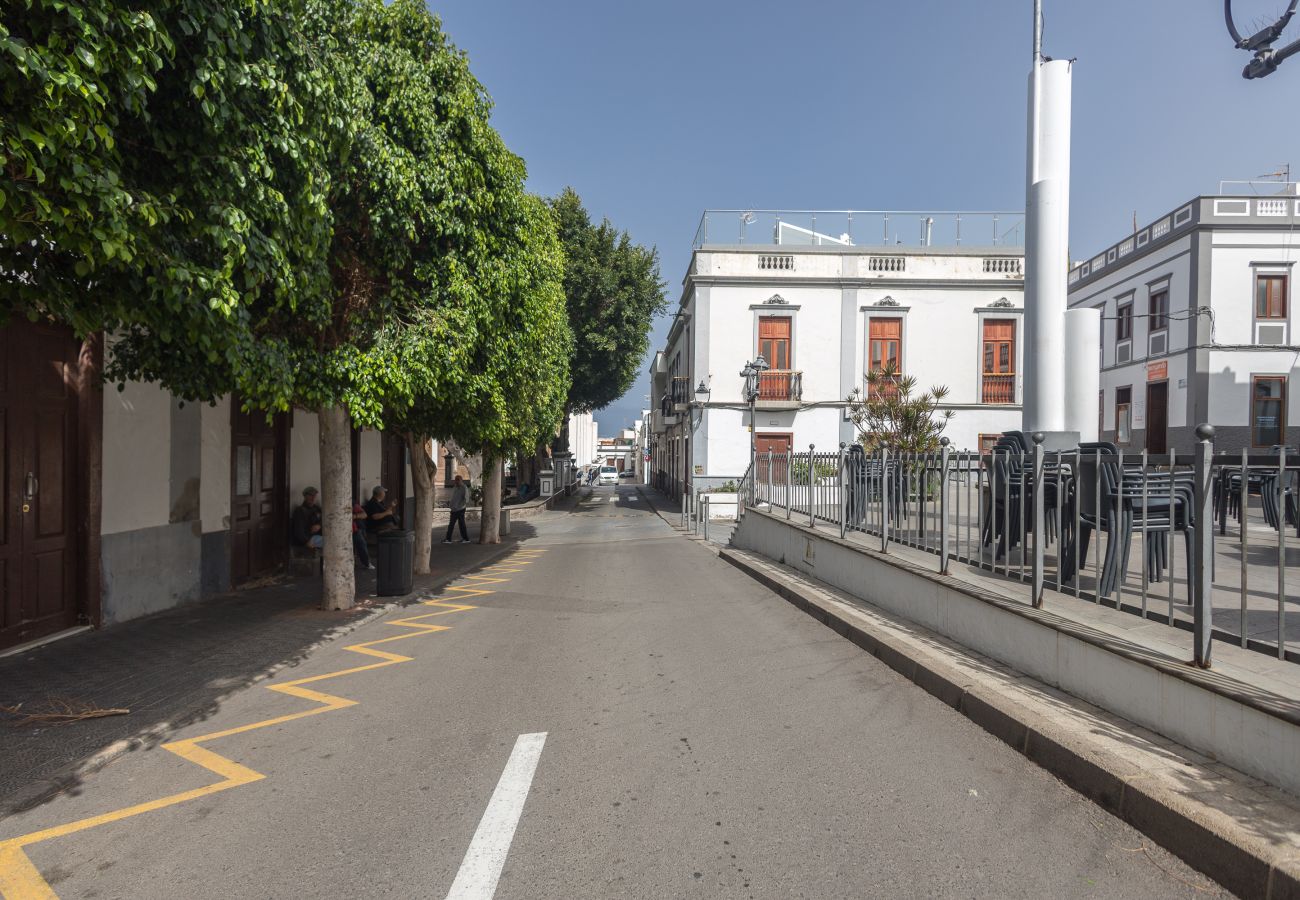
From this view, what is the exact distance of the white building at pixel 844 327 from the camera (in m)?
27.0

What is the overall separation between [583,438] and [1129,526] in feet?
323

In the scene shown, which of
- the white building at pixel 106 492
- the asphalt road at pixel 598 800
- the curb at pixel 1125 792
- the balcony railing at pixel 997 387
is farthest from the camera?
the balcony railing at pixel 997 387

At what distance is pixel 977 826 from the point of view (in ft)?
11.1

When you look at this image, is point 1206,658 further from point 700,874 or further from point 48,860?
point 48,860

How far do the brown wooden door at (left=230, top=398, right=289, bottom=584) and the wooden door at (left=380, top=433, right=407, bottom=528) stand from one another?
18.5 feet

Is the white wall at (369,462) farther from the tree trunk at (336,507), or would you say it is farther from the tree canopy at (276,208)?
the tree trunk at (336,507)

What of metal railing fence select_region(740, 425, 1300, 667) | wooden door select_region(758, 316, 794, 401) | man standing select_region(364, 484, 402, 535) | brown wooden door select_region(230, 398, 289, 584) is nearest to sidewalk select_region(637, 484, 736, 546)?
wooden door select_region(758, 316, 794, 401)

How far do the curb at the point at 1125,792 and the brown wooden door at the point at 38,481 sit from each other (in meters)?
7.93

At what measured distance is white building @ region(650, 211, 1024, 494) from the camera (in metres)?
27.0

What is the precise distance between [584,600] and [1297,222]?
26420 mm

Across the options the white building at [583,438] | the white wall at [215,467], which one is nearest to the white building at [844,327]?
the white wall at [215,467]

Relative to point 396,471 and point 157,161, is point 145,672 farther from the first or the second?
point 396,471

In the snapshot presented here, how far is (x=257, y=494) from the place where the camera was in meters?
11.3

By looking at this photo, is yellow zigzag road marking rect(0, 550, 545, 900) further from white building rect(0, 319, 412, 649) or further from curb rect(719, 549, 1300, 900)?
curb rect(719, 549, 1300, 900)
